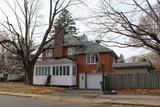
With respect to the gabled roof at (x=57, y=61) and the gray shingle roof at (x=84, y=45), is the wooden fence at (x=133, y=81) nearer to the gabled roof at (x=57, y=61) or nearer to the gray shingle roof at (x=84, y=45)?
the gray shingle roof at (x=84, y=45)

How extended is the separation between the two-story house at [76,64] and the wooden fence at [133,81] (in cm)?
751

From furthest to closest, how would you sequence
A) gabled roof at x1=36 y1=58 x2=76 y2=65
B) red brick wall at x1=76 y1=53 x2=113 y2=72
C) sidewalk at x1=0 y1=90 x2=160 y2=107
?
gabled roof at x1=36 y1=58 x2=76 y2=65, red brick wall at x1=76 y1=53 x2=113 y2=72, sidewalk at x1=0 y1=90 x2=160 y2=107

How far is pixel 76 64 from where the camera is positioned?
4703 cm

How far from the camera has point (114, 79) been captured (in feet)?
120

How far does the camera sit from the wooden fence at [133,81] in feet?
113

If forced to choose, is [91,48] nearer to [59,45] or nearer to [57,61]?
[59,45]

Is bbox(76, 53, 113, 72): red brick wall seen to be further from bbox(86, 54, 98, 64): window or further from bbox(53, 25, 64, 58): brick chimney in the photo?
bbox(53, 25, 64, 58): brick chimney

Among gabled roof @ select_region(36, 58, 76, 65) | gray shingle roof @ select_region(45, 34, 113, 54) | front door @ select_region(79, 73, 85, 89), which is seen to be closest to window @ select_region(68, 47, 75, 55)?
gray shingle roof @ select_region(45, 34, 113, 54)

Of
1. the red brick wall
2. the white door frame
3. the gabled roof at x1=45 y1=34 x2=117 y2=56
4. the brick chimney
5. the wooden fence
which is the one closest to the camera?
the wooden fence

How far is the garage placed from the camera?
45125 mm

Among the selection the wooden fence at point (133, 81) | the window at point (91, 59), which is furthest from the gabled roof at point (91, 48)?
the wooden fence at point (133, 81)

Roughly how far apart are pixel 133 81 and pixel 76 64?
1348 centimetres

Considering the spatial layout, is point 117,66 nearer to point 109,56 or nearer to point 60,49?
point 109,56

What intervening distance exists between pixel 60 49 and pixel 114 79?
15.0 meters
